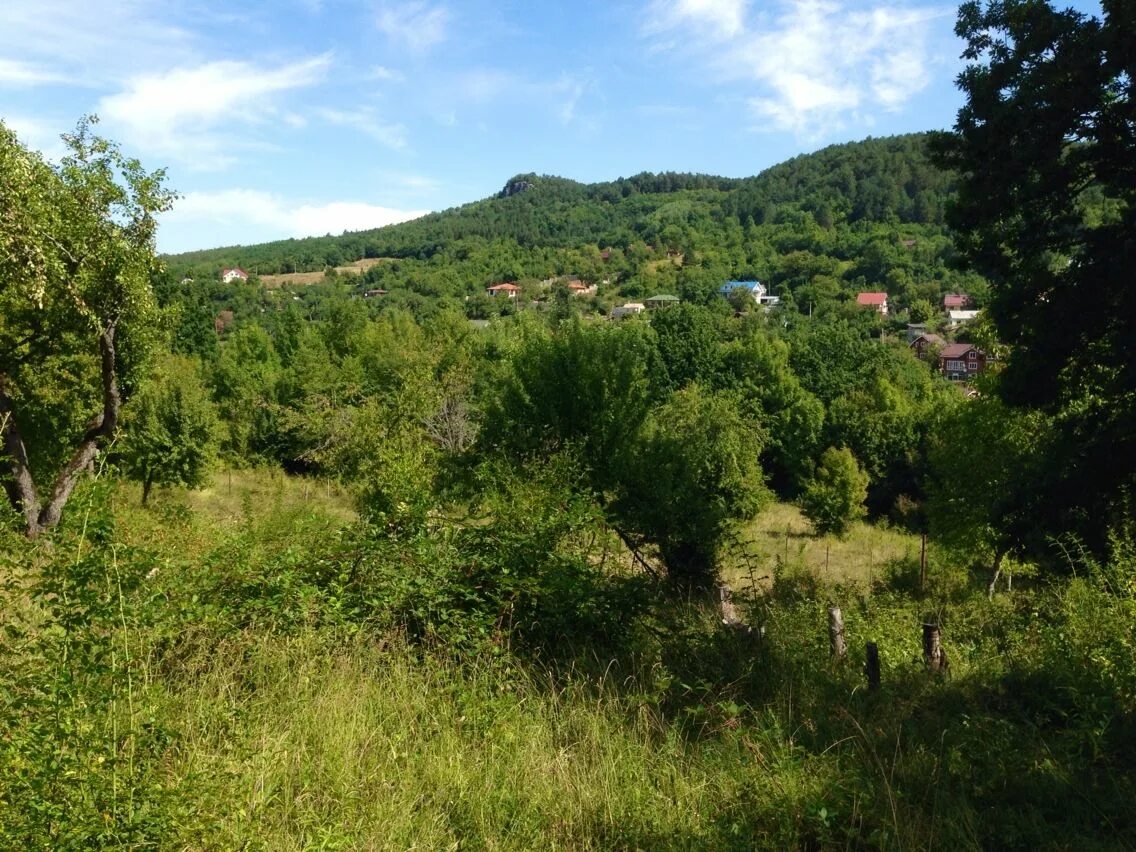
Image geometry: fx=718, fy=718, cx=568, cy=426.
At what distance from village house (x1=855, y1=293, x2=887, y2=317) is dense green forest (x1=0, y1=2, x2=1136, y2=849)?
69.3 meters

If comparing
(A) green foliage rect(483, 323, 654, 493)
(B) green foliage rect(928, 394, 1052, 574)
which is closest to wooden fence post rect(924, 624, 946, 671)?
(A) green foliage rect(483, 323, 654, 493)

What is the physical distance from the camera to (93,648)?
132 inches

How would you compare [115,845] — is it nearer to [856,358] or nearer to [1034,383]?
[1034,383]

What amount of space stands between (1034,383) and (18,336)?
609 inches

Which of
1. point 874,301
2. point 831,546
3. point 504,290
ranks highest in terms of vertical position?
point 504,290

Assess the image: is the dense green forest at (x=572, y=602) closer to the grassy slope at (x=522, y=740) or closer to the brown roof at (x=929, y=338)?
the grassy slope at (x=522, y=740)

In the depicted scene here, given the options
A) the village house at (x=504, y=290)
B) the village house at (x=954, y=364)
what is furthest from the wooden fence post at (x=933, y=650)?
the village house at (x=504, y=290)

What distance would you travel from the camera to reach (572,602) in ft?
15.8

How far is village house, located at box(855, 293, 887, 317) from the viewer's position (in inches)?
3329

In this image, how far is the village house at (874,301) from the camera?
84562 millimetres

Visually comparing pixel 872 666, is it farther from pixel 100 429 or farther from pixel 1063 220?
pixel 100 429

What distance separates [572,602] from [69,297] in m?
10.6

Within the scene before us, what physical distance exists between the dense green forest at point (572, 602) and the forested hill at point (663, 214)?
98785mm

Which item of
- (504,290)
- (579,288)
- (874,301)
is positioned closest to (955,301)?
(874,301)
